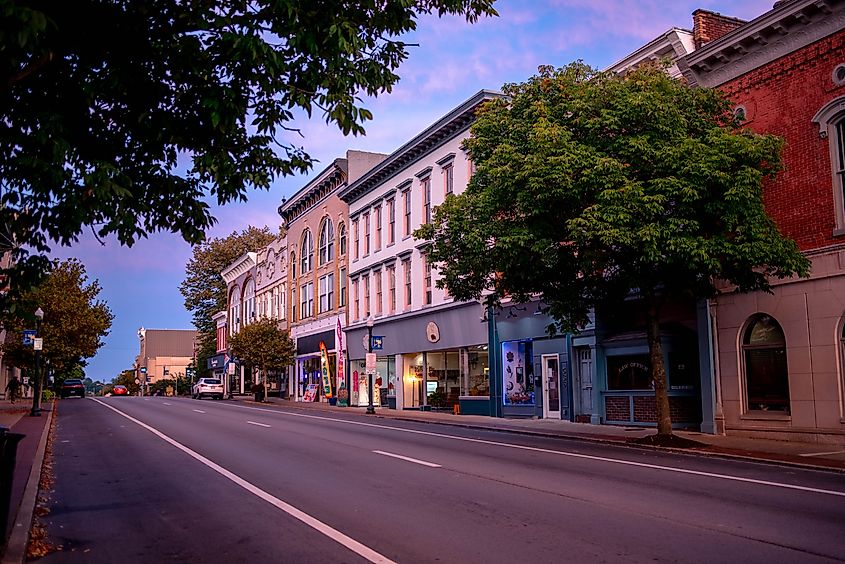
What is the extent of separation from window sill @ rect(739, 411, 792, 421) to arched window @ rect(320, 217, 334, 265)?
111 ft

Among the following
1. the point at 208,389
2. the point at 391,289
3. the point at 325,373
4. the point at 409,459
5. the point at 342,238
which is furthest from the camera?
the point at 208,389

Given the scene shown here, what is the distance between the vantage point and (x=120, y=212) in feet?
24.9

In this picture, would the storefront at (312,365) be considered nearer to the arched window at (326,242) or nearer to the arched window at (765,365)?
the arched window at (326,242)

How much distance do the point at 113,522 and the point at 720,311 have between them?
55.3ft

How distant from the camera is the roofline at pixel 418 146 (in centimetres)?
3322

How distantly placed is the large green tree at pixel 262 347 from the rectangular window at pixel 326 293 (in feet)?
13.8

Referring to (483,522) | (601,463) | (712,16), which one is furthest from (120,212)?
(712,16)

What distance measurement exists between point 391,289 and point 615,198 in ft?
84.9

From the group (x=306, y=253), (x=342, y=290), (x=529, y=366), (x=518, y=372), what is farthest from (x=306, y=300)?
(x=529, y=366)

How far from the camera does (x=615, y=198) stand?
17062 millimetres

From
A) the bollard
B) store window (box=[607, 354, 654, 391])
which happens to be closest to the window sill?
store window (box=[607, 354, 654, 391])

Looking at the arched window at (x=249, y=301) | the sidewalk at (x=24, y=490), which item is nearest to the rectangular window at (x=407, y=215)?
the sidewalk at (x=24, y=490)

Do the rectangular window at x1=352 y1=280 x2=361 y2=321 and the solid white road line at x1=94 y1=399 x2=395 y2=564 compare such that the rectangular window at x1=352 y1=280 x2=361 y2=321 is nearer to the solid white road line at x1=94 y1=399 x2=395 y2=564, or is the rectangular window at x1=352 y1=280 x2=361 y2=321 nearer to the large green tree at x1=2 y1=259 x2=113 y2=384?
the large green tree at x1=2 y1=259 x2=113 y2=384

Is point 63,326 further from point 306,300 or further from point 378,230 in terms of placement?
point 306,300
